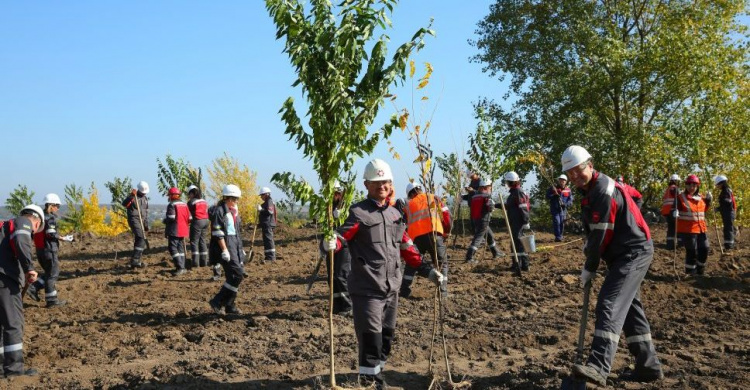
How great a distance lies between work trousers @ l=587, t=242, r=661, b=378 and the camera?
493 centimetres

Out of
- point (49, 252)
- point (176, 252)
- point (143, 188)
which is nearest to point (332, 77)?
point (49, 252)

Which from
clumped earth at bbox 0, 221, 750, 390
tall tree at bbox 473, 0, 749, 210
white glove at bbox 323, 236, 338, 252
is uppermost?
tall tree at bbox 473, 0, 749, 210

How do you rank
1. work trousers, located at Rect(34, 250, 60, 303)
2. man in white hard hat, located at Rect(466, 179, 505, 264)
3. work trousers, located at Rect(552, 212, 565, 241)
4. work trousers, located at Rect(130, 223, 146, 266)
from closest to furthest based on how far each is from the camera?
1. work trousers, located at Rect(34, 250, 60, 303)
2. man in white hard hat, located at Rect(466, 179, 505, 264)
3. work trousers, located at Rect(130, 223, 146, 266)
4. work trousers, located at Rect(552, 212, 565, 241)

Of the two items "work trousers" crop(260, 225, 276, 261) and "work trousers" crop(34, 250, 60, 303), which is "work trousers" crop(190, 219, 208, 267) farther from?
"work trousers" crop(34, 250, 60, 303)

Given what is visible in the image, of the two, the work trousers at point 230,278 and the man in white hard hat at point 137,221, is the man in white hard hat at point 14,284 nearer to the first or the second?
the work trousers at point 230,278

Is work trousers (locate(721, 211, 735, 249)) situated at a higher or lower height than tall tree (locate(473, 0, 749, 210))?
lower

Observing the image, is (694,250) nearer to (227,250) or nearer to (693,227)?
A: (693,227)

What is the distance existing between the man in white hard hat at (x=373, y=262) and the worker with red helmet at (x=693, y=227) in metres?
7.83

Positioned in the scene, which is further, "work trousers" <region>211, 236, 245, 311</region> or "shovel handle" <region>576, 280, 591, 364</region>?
"work trousers" <region>211, 236, 245, 311</region>

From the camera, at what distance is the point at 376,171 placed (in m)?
5.30

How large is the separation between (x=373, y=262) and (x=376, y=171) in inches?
30.0

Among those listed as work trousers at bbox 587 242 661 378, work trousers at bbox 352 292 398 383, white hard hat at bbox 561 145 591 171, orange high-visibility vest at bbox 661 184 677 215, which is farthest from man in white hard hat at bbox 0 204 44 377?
orange high-visibility vest at bbox 661 184 677 215

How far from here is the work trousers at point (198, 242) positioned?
46.5ft

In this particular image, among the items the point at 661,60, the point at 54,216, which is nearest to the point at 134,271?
the point at 54,216
